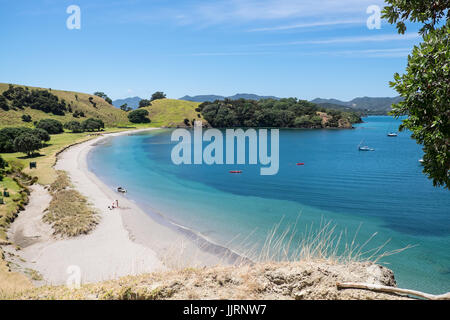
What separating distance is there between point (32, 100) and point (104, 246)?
159550 millimetres

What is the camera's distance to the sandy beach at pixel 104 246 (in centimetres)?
2112

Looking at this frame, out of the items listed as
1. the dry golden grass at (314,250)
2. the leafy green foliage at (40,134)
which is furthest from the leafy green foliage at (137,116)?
the dry golden grass at (314,250)

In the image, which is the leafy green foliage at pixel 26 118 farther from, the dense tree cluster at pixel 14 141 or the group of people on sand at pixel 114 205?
the group of people on sand at pixel 114 205

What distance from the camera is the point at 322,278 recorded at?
790cm

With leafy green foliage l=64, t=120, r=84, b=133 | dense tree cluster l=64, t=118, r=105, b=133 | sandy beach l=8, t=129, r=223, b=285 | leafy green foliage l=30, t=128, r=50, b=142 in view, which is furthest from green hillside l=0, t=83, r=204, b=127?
sandy beach l=8, t=129, r=223, b=285

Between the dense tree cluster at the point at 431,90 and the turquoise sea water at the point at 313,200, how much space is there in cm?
1609

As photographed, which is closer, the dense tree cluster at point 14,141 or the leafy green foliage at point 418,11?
the leafy green foliage at point 418,11

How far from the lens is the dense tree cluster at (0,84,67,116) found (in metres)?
142

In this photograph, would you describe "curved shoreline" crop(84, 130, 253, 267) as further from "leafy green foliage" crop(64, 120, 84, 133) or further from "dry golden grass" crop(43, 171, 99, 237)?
"leafy green foliage" crop(64, 120, 84, 133)

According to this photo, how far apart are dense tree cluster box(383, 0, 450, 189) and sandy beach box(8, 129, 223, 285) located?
12.7 metres

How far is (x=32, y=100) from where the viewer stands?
15100 cm

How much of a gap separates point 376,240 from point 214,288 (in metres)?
26.0

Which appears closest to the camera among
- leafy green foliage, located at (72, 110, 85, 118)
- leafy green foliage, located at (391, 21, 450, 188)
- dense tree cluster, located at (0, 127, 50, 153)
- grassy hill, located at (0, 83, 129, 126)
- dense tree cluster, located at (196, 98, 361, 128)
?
leafy green foliage, located at (391, 21, 450, 188)
